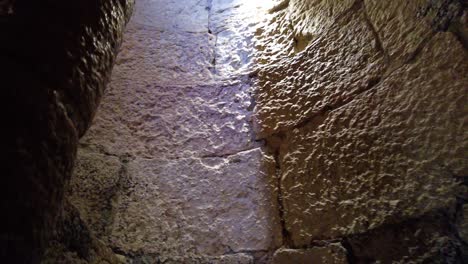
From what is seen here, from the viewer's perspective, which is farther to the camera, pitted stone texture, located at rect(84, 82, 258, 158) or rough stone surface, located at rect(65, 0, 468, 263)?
pitted stone texture, located at rect(84, 82, 258, 158)

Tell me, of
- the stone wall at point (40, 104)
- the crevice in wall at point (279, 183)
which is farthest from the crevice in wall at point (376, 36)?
the stone wall at point (40, 104)

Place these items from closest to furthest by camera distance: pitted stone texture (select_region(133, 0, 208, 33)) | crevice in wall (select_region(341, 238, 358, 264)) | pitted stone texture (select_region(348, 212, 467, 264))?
pitted stone texture (select_region(348, 212, 467, 264)), crevice in wall (select_region(341, 238, 358, 264)), pitted stone texture (select_region(133, 0, 208, 33))

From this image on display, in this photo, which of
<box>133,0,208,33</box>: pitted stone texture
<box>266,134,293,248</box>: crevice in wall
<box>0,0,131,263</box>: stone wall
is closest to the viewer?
<box>0,0,131,263</box>: stone wall

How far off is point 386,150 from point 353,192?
6.1 inches

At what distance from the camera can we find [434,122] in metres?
0.92

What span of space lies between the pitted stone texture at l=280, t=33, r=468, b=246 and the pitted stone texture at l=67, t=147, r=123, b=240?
2.03 feet

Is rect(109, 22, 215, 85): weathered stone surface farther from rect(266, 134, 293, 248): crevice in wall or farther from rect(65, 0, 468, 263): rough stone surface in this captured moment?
rect(266, 134, 293, 248): crevice in wall

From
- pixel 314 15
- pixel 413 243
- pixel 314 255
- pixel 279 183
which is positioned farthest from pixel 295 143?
pixel 314 15

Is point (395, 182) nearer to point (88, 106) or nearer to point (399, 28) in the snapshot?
point (399, 28)

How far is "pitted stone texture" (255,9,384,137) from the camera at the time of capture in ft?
3.89

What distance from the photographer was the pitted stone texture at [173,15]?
76.4 inches

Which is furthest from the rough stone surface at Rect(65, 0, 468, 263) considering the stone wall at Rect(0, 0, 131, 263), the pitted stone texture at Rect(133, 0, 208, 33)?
the stone wall at Rect(0, 0, 131, 263)

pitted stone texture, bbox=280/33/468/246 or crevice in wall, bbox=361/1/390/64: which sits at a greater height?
crevice in wall, bbox=361/1/390/64

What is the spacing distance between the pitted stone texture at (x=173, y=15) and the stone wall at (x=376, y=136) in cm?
80
